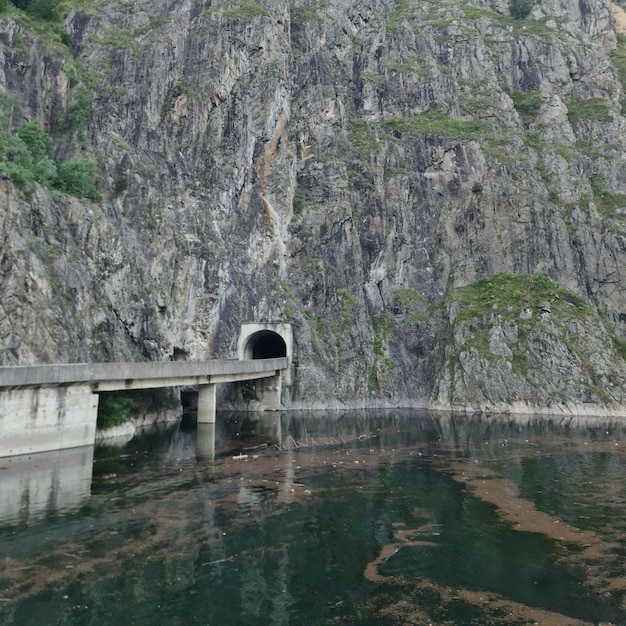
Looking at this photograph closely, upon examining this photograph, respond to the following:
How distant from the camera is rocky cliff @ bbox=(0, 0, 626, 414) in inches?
2207

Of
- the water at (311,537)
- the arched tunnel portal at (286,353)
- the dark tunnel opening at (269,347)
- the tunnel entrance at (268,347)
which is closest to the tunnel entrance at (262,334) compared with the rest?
the arched tunnel portal at (286,353)

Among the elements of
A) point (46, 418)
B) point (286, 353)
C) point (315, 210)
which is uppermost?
point (315, 210)

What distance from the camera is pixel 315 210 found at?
3083 inches

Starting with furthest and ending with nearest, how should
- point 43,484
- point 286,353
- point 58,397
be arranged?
point 286,353, point 58,397, point 43,484

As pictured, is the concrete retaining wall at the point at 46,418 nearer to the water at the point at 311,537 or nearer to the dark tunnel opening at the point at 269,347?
the water at the point at 311,537

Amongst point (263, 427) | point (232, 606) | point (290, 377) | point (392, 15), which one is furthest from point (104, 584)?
point (392, 15)

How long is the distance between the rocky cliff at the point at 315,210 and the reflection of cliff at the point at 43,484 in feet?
33.2

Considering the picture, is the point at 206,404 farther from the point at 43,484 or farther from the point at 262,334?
the point at 43,484

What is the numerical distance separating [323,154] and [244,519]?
228 feet

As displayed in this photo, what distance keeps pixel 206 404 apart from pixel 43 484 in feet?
83.3

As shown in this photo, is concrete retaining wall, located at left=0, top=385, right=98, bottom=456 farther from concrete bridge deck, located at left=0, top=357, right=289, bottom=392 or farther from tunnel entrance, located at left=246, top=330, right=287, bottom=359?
tunnel entrance, located at left=246, top=330, right=287, bottom=359

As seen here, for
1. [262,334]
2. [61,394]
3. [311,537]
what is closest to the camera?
[311,537]

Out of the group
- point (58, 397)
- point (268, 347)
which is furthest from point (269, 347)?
point (58, 397)

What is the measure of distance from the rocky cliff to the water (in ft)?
61.1
